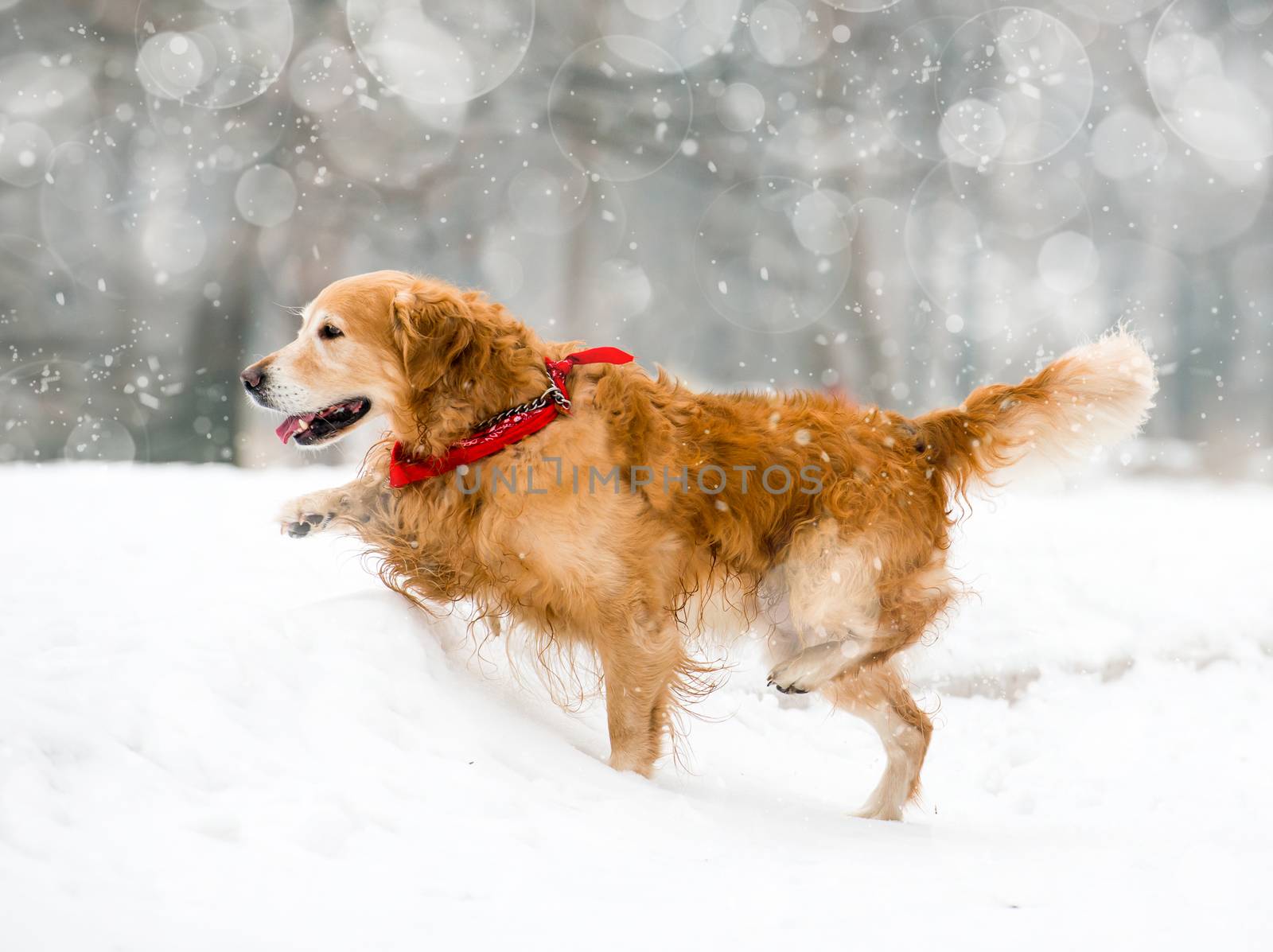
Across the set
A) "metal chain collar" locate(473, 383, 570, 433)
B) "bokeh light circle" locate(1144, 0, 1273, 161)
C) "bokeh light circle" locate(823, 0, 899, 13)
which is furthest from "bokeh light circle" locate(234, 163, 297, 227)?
"bokeh light circle" locate(1144, 0, 1273, 161)

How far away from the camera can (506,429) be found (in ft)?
10.3

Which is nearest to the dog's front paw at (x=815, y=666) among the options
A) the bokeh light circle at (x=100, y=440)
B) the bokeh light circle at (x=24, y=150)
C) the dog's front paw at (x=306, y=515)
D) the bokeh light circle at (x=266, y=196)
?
the dog's front paw at (x=306, y=515)

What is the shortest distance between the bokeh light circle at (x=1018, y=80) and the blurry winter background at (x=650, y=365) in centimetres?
5

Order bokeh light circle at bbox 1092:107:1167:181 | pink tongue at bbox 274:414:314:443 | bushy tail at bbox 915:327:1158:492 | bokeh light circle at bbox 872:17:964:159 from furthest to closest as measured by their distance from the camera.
Result: bokeh light circle at bbox 1092:107:1167:181 → bokeh light circle at bbox 872:17:964:159 → bushy tail at bbox 915:327:1158:492 → pink tongue at bbox 274:414:314:443

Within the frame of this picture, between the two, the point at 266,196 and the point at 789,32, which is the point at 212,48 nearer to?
the point at 266,196

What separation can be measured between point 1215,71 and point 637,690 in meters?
12.2

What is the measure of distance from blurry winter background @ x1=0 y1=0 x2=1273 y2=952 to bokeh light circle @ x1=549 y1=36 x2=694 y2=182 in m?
0.04

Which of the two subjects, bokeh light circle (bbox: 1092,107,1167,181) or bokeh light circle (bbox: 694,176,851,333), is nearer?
bokeh light circle (bbox: 694,176,851,333)

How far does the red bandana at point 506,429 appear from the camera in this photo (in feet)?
10.3

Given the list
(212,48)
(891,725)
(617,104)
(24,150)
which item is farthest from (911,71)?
(24,150)

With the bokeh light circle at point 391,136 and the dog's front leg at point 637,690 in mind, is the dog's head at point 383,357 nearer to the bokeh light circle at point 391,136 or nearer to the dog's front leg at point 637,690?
the dog's front leg at point 637,690

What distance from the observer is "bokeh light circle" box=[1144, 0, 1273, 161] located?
36.9 ft

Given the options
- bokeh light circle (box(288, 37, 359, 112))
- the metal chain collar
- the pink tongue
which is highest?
bokeh light circle (box(288, 37, 359, 112))

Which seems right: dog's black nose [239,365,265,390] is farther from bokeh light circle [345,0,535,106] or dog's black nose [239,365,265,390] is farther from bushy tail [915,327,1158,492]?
bokeh light circle [345,0,535,106]
